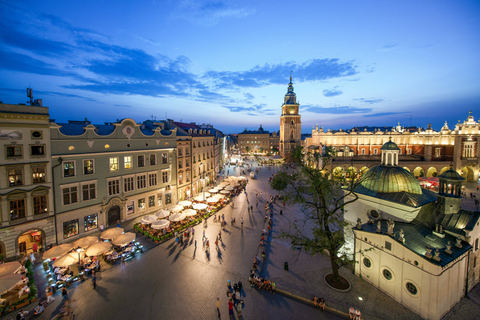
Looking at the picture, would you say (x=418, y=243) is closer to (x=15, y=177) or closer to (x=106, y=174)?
(x=106, y=174)

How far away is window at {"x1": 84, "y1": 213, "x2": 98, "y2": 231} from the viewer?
25438 mm

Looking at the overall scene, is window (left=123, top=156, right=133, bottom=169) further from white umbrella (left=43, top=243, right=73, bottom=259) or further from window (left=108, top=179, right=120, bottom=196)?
white umbrella (left=43, top=243, right=73, bottom=259)

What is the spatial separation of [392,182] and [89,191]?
33.2m

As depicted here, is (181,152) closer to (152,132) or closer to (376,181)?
(152,132)

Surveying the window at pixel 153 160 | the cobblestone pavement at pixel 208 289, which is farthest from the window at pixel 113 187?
the cobblestone pavement at pixel 208 289

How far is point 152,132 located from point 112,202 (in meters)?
12.0

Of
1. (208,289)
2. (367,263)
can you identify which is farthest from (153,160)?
(367,263)

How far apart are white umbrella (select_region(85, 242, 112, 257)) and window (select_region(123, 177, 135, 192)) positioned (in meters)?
10.2

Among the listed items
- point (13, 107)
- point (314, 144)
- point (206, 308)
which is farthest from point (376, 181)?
point (314, 144)

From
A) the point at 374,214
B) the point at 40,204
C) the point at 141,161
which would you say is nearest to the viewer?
the point at 374,214

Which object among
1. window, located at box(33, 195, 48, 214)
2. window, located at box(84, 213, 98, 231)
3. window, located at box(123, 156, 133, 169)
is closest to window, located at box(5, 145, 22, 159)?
window, located at box(33, 195, 48, 214)

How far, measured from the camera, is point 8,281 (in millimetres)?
14555

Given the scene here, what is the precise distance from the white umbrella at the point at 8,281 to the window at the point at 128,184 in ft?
48.6

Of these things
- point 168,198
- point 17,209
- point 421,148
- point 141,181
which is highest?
point 421,148
